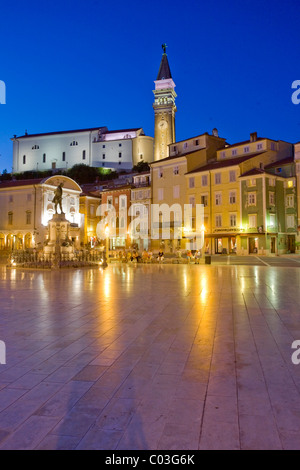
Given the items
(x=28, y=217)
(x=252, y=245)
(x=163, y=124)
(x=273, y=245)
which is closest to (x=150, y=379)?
(x=252, y=245)

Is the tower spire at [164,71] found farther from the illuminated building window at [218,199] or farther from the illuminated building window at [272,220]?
the illuminated building window at [272,220]

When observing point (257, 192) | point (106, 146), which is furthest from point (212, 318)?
point (106, 146)

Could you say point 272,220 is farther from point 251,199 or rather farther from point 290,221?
point 251,199

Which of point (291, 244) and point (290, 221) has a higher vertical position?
point (290, 221)

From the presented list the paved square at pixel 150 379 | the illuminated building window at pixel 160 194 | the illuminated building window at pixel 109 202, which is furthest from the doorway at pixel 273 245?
the paved square at pixel 150 379

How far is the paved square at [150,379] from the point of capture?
287cm

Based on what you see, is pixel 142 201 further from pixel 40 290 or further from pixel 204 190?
pixel 40 290

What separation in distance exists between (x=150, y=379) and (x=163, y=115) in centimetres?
8173

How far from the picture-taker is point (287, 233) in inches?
1777

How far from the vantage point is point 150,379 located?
4.10 metres

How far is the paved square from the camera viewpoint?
113 inches

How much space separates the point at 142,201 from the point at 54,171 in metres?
41.0

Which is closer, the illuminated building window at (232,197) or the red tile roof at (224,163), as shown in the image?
the red tile roof at (224,163)

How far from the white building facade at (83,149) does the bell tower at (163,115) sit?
841 cm
